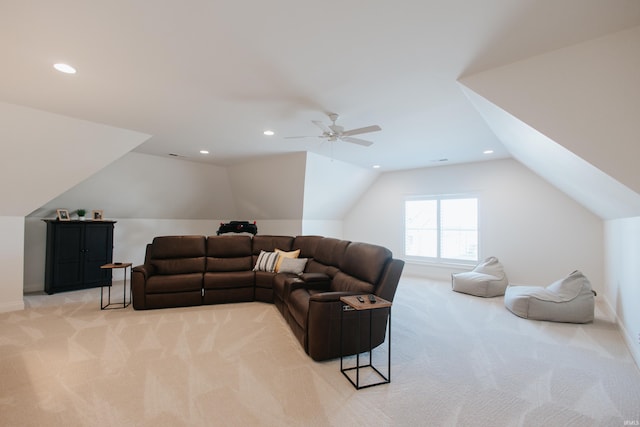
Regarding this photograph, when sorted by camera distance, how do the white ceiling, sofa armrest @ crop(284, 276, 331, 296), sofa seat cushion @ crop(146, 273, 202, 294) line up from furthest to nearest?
sofa seat cushion @ crop(146, 273, 202, 294)
sofa armrest @ crop(284, 276, 331, 296)
the white ceiling

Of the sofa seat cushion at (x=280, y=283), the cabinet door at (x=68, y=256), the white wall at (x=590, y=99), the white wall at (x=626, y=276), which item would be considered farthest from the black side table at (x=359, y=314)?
the cabinet door at (x=68, y=256)

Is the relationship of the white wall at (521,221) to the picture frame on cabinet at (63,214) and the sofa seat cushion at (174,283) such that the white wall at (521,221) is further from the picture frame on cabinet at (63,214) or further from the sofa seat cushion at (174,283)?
the picture frame on cabinet at (63,214)

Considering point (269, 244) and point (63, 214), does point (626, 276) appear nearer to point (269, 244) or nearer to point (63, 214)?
point (269, 244)

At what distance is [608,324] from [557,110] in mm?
3545

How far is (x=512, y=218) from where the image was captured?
602 cm

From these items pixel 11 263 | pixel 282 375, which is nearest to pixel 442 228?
pixel 282 375

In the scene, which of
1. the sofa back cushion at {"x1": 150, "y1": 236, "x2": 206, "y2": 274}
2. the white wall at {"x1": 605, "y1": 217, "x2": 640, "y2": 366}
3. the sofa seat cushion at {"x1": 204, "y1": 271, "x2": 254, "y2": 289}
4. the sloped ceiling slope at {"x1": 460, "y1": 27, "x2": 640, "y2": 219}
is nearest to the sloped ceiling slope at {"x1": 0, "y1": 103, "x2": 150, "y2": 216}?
the sofa back cushion at {"x1": 150, "y1": 236, "x2": 206, "y2": 274}

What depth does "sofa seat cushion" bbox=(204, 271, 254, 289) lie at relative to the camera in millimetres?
4679

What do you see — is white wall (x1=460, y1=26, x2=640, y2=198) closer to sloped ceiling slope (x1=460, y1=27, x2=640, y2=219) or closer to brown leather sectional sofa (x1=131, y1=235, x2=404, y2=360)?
sloped ceiling slope (x1=460, y1=27, x2=640, y2=219)

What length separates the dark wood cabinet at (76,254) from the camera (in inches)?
205

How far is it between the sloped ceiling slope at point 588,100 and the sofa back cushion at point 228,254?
4.42 m

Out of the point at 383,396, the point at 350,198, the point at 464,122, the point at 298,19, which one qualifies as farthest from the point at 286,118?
the point at 350,198

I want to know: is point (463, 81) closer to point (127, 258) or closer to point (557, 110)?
point (557, 110)

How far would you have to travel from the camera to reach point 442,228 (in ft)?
22.9
